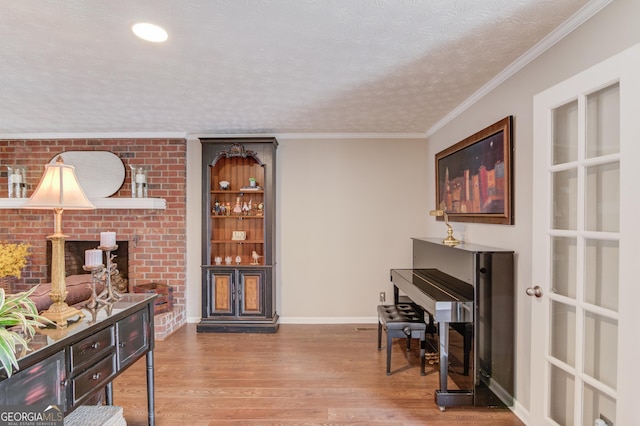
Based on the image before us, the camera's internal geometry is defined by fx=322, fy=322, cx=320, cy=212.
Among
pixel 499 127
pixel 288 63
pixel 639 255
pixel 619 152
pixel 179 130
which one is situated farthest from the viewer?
pixel 179 130

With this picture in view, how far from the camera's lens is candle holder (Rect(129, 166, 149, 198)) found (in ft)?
12.8

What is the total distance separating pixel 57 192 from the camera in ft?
5.18

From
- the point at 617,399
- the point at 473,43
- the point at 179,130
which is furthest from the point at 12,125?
the point at 617,399

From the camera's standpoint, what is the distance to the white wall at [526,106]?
1496 mm

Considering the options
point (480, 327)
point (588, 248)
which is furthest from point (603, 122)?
point (480, 327)

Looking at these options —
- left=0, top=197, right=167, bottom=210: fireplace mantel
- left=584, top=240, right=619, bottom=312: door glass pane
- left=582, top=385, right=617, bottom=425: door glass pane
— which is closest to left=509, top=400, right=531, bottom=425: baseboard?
left=582, top=385, right=617, bottom=425: door glass pane

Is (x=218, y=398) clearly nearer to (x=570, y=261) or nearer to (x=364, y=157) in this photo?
(x=570, y=261)

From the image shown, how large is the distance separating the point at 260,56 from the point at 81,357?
6.18 ft

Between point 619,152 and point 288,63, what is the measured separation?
1.83 meters

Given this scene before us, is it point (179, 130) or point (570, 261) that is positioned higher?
point (179, 130)

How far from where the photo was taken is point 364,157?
13.3 feet

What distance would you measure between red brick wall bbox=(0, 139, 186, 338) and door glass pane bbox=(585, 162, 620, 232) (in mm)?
3889

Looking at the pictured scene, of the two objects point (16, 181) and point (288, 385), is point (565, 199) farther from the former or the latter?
point (16, 181)

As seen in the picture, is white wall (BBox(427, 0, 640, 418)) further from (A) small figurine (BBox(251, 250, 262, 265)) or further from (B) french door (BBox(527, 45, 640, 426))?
(A) small figurine (BBox(251, 250, 262, 265))
